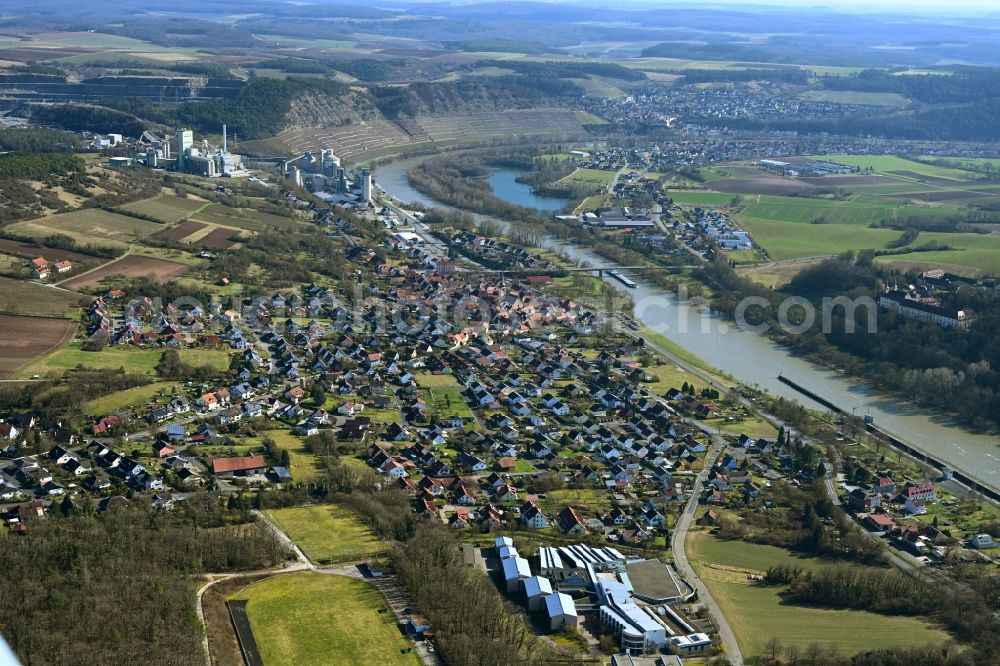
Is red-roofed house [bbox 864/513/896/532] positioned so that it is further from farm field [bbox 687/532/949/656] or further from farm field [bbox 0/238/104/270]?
farm field [bbox 0/238/104/270]

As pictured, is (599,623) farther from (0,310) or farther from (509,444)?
(0,310)

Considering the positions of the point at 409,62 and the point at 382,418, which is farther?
the point at 409,62

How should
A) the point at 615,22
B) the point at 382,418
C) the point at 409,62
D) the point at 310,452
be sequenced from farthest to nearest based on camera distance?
the point at 615,22 < the point at 409,62 < the point at 382,418 < the point at 310,452

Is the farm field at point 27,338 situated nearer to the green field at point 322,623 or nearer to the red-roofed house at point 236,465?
the red-roofed house at point 236,465

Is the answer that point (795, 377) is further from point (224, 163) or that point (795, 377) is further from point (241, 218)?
point (224, 163)

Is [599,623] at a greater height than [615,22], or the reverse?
[615,22]

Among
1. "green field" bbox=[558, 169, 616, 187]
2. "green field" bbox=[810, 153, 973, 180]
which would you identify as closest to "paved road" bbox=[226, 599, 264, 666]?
"green field" bbox=[558, 169, 616, 187]


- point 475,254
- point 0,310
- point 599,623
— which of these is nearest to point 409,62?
point 475,254

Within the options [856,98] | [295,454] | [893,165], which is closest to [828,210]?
[893,165]
